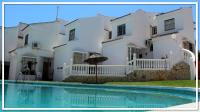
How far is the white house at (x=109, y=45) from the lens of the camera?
21609 mm

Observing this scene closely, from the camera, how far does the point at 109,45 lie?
24.8 m

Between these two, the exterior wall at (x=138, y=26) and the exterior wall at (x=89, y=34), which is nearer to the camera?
the exterior wall at (x=138, y=26)

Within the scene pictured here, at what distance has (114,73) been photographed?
2170cm

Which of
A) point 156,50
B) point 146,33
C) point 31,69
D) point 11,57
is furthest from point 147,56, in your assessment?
point 11,57

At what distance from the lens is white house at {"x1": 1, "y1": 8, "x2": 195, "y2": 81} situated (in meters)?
21.6

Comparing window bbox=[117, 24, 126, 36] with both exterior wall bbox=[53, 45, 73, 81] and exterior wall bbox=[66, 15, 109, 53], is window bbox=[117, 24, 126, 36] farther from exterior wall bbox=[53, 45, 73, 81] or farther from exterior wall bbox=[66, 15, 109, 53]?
exterior wall bbox=[53, 45, 73, 81]

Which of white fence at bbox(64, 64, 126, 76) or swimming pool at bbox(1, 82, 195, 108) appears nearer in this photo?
swimming pool at bbox(1, 82, 195, 108)

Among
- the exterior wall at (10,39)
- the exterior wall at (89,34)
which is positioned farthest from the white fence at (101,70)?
the exterior wall at (10,39)

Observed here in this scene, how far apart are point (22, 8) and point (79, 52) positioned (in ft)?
63.8

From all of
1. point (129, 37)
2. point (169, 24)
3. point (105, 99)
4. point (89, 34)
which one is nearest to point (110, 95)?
point (105, 99)

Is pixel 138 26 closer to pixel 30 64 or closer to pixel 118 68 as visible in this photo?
pixel 118 68

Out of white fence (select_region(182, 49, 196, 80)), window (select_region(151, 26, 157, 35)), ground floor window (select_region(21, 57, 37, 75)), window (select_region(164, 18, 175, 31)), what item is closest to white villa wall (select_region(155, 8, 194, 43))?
window (select_region(164, 18, 175, 31))

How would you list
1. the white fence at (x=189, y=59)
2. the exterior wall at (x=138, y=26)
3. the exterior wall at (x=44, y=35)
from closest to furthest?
1. the white fence at (x=189, y=59)
2. the exterior wall at (x=138, y=26)
3. the exterior wall at (x=44, y=35)

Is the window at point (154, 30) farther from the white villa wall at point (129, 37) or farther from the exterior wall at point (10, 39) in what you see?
the exterior wall at point (10, 39)
